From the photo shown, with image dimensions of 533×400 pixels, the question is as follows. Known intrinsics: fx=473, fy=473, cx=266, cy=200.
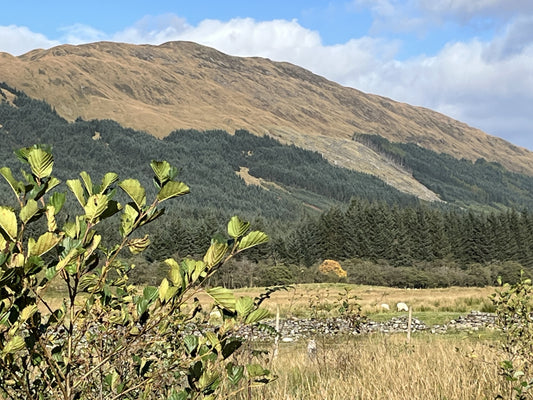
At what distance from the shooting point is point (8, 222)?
121 cm

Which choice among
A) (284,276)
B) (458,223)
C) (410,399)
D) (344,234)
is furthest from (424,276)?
(410,399)

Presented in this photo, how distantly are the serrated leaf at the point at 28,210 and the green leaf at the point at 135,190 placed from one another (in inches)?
9.0

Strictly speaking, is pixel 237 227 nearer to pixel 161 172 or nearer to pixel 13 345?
pixel 161 172

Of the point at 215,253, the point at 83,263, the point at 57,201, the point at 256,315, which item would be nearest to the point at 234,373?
the point at 256,315

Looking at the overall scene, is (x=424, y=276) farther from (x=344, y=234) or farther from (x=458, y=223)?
(x=458, y=223)

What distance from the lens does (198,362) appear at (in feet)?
5.13

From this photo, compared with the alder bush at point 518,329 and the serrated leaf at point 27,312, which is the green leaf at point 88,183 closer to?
the serrated leaf at point 27,312

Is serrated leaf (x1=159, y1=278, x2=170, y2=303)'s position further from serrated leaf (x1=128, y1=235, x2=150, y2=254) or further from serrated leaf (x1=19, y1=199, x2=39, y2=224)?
serrated leaf (x1=19, y1=199, x2=39, y2=224)

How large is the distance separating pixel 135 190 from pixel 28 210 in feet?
0.93

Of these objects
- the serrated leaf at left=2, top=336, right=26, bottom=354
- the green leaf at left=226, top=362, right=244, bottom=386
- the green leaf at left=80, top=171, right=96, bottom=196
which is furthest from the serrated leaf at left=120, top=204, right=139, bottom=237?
the green leaf at left=226, top=362, right=244, bottom=386

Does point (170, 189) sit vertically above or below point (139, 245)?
above

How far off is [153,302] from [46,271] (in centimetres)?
37

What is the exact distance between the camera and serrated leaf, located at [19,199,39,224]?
1271 mm

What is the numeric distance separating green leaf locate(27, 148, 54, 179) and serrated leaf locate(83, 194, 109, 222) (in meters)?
0.15
